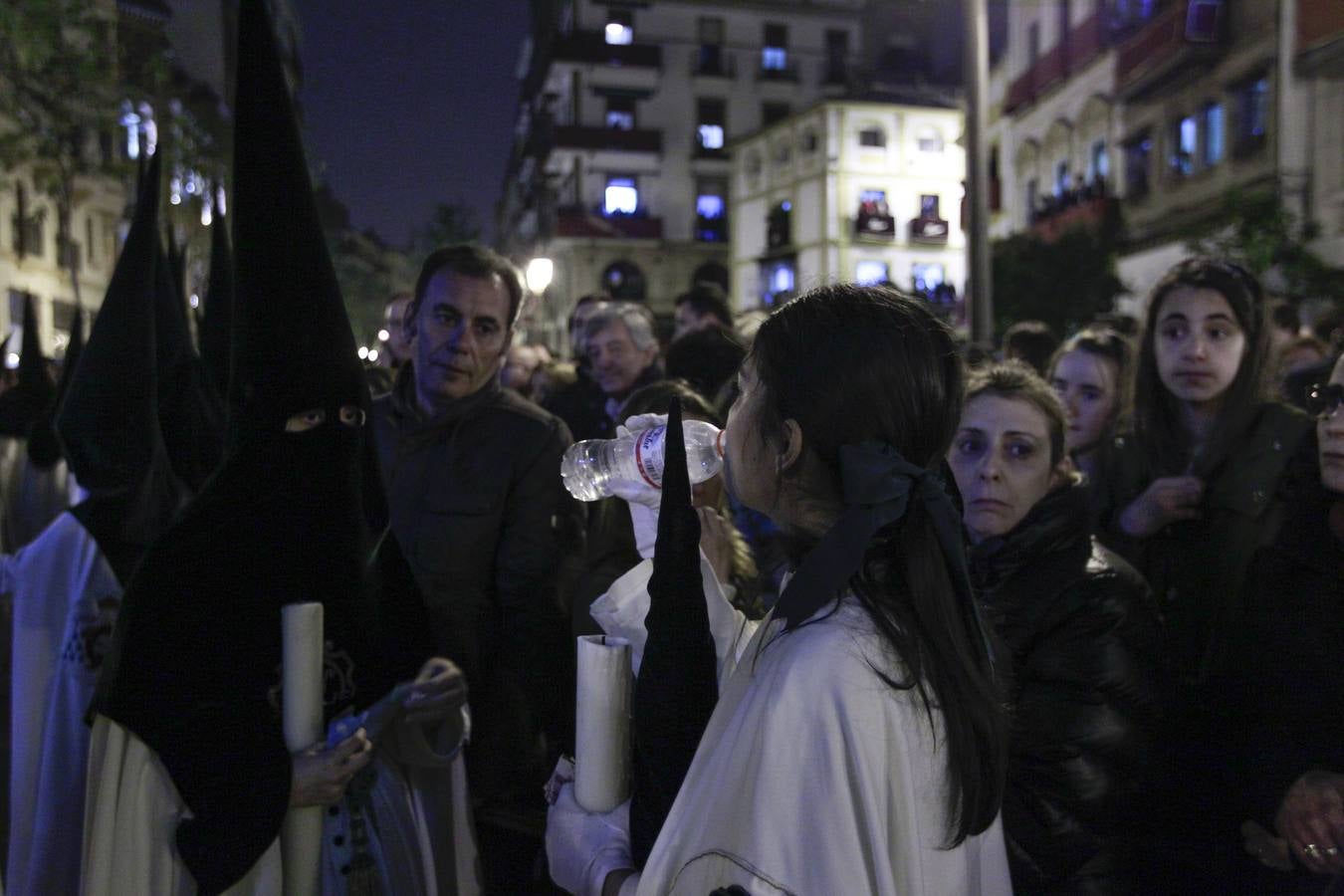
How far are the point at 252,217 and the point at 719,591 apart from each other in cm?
137

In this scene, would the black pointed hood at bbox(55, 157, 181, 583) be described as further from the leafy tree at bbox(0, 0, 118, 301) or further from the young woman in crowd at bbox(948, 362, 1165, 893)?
the leafy tree at bbox(0, 0, 118, 301)

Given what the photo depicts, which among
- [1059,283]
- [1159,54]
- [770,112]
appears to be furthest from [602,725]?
[770,112]

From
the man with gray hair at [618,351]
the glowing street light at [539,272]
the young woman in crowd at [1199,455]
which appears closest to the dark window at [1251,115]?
the glowing street light at [539,272]

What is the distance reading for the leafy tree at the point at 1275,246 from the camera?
12.7m

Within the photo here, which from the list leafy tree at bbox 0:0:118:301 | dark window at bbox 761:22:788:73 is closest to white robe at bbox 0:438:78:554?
leafy tree at bbox 0:0:118:301

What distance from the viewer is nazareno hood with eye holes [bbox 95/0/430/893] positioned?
2.27 metres

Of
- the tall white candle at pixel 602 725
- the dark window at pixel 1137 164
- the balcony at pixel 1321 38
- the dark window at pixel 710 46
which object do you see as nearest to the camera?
the tall white candle at pixel 602 725

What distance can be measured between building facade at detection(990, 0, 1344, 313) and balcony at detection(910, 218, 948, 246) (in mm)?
A: 7461

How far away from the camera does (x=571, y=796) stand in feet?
5.98

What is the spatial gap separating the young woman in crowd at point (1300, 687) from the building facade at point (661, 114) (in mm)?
42919

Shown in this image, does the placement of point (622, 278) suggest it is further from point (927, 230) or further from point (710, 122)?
point (927, 230)

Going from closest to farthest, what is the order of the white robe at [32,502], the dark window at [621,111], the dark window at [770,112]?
the white robe at [32,502] → the dark window at [621,111] → the dark window at [770,112]

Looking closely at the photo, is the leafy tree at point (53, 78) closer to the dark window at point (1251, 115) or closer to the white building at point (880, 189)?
the dark window at point (1251, 115)

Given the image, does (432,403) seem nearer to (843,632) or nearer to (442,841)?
(442,841)
